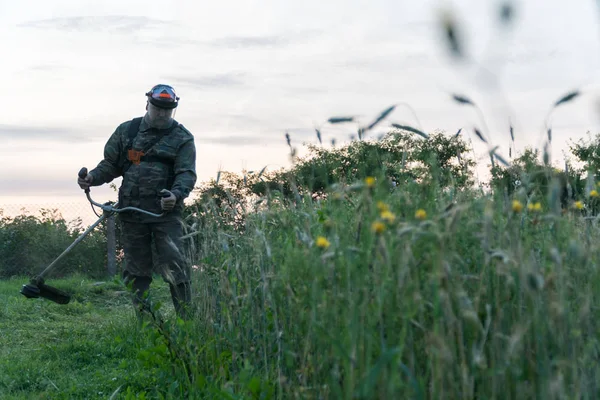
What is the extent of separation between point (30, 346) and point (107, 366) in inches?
59.0

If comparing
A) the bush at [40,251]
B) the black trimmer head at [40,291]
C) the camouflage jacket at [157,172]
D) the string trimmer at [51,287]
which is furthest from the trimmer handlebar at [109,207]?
the bush at [40,251]

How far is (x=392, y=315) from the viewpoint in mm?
2637

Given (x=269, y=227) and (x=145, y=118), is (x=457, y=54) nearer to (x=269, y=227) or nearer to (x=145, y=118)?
(x=269, y=227)

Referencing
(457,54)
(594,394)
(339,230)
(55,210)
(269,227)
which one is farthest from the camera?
(55,210)

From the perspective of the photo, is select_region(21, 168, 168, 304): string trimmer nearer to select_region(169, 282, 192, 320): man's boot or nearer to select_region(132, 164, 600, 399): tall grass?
select_region(169, 282, 192, 320): man's boot

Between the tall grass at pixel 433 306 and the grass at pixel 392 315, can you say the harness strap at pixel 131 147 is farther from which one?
the tall grass at pixel 433 306

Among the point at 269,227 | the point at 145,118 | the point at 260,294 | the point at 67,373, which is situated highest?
the point at 145,118

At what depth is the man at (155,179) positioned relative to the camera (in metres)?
7.38

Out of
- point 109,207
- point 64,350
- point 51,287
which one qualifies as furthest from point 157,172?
point 64,350

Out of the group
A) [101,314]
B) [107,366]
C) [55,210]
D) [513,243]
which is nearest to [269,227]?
[107,366]

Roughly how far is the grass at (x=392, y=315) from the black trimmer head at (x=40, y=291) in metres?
1.05

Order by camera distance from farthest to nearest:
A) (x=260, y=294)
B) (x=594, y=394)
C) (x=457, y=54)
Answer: (x=260, y=294), (x=594, y=394), (x=457, y=54)

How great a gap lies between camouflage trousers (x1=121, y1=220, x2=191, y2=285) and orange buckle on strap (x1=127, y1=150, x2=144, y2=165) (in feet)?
2.02

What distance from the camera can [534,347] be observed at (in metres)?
2.78
